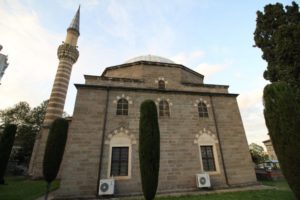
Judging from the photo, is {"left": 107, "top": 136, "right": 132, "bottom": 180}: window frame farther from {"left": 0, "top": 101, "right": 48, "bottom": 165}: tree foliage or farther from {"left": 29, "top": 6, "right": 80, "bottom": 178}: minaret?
{"left": 0, "top": 101, "right": 48, "bottom": 165}: tree foliage

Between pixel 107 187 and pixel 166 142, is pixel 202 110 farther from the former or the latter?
pixel 107 187

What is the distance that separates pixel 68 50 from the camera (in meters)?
20.5

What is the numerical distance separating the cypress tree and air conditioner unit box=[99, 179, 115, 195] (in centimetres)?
801

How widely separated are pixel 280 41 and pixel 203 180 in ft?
34.6

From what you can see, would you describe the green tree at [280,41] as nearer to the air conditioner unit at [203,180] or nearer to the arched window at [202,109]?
the arched window at [202,109]

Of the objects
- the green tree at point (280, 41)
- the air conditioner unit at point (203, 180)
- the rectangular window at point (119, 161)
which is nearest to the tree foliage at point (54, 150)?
the rectangular window at point (119, 161)

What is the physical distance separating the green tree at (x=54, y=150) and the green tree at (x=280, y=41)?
14.4 meters

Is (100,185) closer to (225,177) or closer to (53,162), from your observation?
(53,162)

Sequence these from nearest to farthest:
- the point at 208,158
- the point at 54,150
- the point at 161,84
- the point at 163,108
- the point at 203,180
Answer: the point at 54,150, the point at 203,180, the point at 208,158, the point at 163,108, the point at 161,84

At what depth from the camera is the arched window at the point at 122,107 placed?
1130cm

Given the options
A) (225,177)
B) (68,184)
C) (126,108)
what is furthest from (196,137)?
(68,184)

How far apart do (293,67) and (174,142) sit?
29.5 feet

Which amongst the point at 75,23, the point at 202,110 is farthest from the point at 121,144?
the point at 75,23

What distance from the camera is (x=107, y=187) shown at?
888 cm
